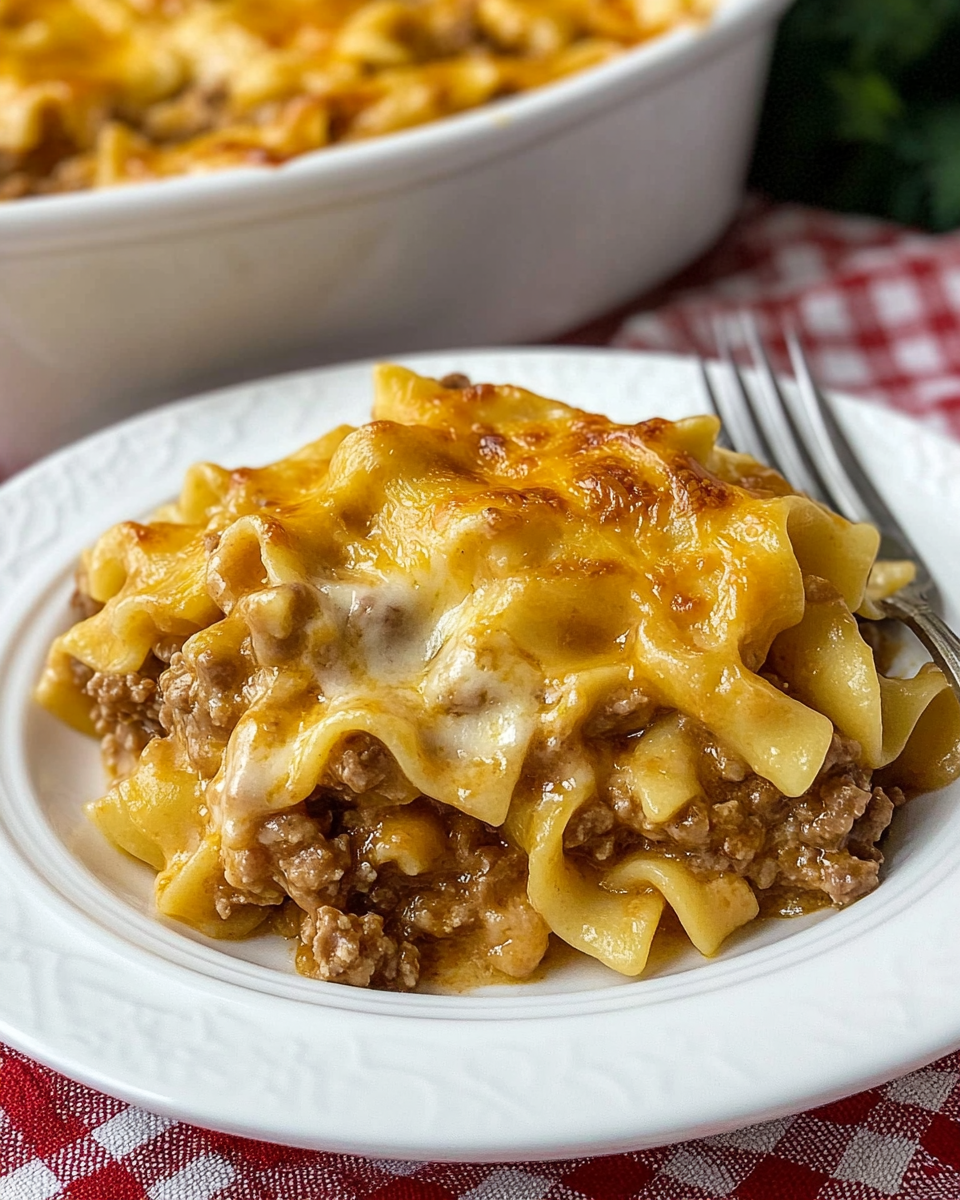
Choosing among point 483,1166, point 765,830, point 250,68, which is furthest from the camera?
point 250,68

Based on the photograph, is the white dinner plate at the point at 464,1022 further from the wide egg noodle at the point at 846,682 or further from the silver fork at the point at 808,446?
the silver fork at the point at 808,446

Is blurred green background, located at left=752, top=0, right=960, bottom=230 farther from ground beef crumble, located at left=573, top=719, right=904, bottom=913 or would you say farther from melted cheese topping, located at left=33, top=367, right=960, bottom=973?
ground beef crumble, located at left=573, top=719, right=904, bottom=913

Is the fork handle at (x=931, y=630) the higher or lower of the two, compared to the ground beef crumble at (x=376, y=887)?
higher

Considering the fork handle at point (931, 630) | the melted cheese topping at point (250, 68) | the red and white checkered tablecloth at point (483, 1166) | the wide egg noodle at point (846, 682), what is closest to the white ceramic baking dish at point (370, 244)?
the melted cheese topping at point (250, 68)

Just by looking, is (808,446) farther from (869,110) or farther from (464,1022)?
(869,110)

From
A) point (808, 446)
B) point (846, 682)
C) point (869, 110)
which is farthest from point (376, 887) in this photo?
point (869, 110)

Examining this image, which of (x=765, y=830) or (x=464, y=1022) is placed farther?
(x=765, y=830)

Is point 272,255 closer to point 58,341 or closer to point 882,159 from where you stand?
point 58,341
